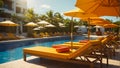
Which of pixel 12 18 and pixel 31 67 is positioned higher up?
pixel 12 18

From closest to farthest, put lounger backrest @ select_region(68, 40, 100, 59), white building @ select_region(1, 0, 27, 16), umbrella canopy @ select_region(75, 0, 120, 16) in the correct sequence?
umbrella canopy @ select_region(75, 0, 120, 16)
lounger backrest @ select_region(68, 40, 100, 59)
white building @ select_region(1, 0, 27, 16)

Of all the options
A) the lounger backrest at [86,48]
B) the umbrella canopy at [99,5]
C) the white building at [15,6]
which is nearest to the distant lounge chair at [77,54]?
the lounger backrest at [86,48]

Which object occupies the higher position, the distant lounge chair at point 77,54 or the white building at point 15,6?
the white building at point 15,6

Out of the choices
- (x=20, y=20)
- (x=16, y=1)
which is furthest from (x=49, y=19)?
(x=16, y=1)

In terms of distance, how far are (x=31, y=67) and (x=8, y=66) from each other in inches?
34.1

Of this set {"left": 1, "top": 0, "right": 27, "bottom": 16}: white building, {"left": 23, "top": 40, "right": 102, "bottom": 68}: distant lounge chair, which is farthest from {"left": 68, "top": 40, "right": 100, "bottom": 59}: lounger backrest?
{"left": 1, "top": 0, "right": 27, "bottom": 16}: white building

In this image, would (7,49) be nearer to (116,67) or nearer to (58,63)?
(58,63)

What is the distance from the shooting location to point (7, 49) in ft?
45.4

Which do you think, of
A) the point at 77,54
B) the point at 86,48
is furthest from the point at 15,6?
the point at 86,48

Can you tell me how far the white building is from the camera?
3710cm

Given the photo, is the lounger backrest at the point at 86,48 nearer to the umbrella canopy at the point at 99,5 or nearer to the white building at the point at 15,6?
the umbrella canopy at the point at 99,5

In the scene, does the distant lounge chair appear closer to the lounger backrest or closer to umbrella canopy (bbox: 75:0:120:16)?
the lounger backrest

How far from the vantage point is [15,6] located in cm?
3978

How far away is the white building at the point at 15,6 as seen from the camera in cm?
3710
